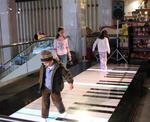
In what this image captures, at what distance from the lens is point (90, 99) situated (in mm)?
5891

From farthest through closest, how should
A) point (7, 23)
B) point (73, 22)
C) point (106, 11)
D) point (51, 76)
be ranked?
point (106, 11) → point (7, 23) → point (73, 22) → point (51, 76)

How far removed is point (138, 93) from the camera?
22.4 feet

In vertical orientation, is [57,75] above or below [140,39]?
below

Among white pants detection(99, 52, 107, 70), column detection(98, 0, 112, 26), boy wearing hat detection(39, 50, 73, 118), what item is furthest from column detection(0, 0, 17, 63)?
boy wearing hat detection(39, 50, 73, 118)

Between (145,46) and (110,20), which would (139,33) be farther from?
(110,20)

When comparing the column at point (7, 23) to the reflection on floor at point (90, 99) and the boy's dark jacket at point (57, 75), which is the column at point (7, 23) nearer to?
the reflection on floor at point (90, 99)

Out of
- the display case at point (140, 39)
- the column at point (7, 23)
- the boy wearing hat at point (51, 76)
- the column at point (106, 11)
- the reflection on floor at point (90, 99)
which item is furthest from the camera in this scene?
the column at point (106, 11)

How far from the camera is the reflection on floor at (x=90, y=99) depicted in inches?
194

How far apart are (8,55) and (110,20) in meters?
5.57

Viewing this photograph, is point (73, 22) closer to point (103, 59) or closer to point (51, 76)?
point (103, 59)

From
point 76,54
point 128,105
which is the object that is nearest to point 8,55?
point 76,54

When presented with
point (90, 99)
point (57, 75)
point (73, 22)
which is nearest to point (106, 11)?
point (73, 22)

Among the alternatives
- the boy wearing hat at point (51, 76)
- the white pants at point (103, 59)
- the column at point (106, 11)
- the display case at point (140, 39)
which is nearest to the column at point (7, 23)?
the column at point (106, 11)

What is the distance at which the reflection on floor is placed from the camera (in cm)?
492
